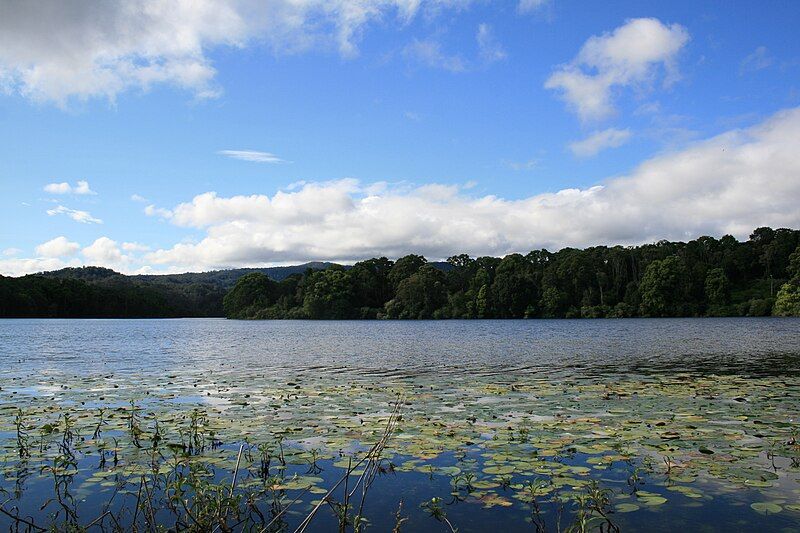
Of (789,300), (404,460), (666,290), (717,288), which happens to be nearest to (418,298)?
(666,290)

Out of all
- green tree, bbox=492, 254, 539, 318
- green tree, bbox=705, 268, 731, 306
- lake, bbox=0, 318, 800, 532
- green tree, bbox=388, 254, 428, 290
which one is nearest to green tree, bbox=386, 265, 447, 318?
green tree, bbox=388, 254, 428, 290

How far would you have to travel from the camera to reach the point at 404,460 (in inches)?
467

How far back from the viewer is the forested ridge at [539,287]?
470ft

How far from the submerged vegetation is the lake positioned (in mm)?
53

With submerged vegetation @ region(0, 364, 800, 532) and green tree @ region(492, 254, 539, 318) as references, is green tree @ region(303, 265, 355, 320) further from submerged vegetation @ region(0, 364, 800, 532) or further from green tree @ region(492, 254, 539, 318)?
submerged vegetation @ region(0, 364, 800, 532)

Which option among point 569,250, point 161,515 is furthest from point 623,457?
point 569,250

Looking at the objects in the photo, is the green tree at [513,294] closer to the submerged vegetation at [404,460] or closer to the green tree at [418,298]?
the green tree at [418,298]

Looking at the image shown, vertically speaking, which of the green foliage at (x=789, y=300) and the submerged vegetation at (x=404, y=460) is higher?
the green foliage at (x=789, y=300)

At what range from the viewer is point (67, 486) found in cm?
1034

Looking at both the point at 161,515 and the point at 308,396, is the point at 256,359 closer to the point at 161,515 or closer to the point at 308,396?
the point at 308,396

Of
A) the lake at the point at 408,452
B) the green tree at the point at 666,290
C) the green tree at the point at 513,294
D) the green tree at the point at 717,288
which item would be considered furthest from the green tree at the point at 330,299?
the lake at the point at 408,452

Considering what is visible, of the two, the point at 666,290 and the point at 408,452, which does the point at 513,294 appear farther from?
the point at 408,452

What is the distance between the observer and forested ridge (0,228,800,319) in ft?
470

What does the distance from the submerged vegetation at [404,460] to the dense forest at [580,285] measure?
12491cm
